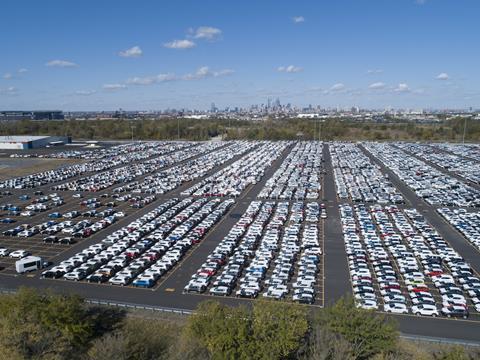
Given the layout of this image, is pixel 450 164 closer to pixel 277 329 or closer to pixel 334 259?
pixel 334 259

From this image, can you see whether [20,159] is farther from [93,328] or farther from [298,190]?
[93,328]

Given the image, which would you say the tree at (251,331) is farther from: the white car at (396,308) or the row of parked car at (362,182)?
the row of parked car at (362,182)

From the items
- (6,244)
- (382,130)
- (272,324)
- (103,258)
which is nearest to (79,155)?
(6,244)

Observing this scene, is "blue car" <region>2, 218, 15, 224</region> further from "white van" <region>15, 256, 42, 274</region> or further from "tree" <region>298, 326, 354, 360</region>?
"tree" <region>298, 326, 354, 360</region>

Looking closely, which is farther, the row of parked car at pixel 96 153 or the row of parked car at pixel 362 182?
the row of parked car at pixel 96 153

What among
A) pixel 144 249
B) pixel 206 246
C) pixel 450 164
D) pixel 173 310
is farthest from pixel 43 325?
pixel 450 164

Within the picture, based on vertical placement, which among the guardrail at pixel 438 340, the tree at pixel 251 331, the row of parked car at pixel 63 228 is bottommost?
the guardrail at pixel 438 340

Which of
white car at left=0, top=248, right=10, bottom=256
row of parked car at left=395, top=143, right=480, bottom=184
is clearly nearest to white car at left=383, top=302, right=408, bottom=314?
white car at left=0, top=248, right=10, bottom=256

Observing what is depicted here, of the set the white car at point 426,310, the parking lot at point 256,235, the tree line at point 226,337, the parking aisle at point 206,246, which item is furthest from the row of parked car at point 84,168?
the white car at point 426,310
